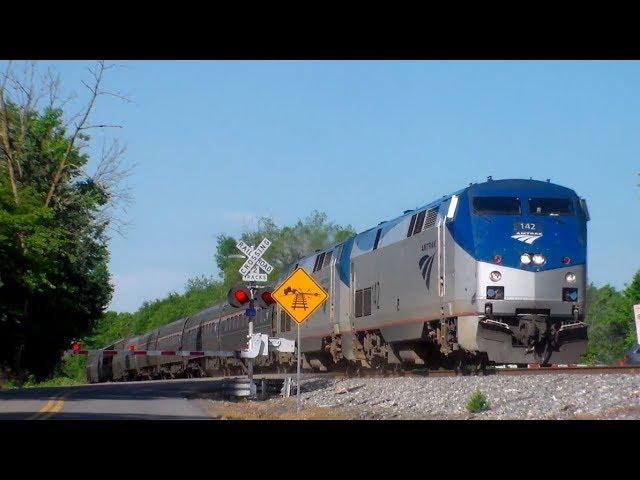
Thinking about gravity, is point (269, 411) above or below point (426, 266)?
below

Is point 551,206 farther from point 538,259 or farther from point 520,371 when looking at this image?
point 520,371

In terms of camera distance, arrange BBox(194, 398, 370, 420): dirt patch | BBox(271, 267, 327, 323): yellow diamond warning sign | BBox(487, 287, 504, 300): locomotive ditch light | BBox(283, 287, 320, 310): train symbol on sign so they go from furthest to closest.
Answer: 1. BBox(487, 287, 504, 300): locomotive ditch light
2. BBox(283, 287, 320, 310): train symbol on sign
3. BBox(271, 267, 327, 323): yellow diamond warning sign
4. BBox(194, 398, 370, 420): dirt patch

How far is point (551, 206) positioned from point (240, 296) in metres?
7.51

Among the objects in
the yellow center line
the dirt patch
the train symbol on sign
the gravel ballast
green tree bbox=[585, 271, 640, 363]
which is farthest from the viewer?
green tree bbox=[585, 271, 640, 363]

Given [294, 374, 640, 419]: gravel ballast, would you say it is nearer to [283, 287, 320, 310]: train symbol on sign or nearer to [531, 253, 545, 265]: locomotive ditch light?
[283, 287, 320, 310]: train symbol on sign

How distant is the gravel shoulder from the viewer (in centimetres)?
1659

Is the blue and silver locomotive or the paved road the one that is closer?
the paved road

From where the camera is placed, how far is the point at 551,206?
23562 millimetres

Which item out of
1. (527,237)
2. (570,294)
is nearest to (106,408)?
(527,237)

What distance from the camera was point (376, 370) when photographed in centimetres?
3058

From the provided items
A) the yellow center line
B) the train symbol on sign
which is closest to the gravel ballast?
the train symbol on sign

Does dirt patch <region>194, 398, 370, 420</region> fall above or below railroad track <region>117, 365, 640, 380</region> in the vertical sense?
below
